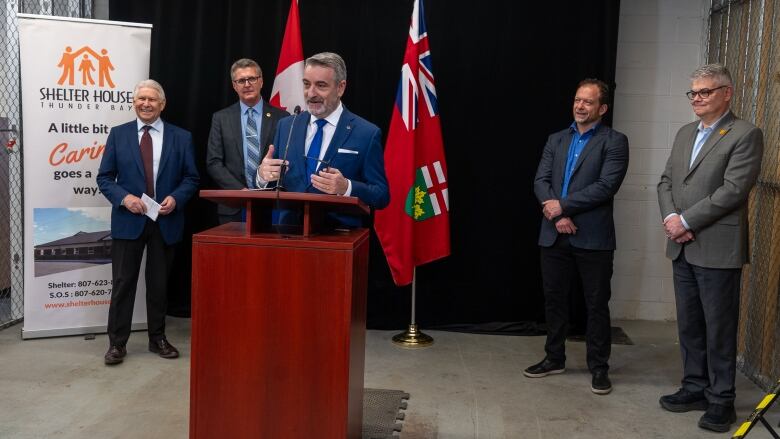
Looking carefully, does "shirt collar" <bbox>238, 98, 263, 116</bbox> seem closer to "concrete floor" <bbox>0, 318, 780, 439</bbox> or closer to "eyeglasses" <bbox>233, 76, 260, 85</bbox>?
"eyeglasses" <bbox>233, 76, 260, 85</bbox>

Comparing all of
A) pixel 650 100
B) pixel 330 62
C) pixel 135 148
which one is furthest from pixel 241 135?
Result: pixel 650 100

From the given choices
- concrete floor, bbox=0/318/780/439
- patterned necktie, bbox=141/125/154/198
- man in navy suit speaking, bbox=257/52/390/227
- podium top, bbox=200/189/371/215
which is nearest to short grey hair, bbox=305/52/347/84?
man in navy suit speaking, bbox=257/52/390/227

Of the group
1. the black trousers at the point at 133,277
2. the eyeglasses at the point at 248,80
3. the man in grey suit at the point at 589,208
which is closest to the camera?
the man in grey suit at the point at 589,208

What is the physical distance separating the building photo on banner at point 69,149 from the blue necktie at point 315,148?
2.37 m

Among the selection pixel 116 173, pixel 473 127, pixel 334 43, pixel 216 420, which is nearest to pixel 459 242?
pixel 473 127

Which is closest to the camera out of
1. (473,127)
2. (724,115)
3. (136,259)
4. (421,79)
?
(724,115)

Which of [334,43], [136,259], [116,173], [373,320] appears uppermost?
[334,43]

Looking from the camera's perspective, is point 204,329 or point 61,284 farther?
point 61,284

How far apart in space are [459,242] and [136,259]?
212cm

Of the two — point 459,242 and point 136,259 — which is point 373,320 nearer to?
point 459,242

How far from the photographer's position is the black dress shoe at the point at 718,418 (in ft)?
10.5

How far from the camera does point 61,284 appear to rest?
446 cm

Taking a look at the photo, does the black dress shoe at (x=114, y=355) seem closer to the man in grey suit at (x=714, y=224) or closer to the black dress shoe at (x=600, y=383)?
the black dress shoe at (x=600, y=383)

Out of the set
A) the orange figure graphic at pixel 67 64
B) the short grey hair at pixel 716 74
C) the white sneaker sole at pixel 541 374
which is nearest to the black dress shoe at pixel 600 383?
the white sneaker sole at pixel 541 374
